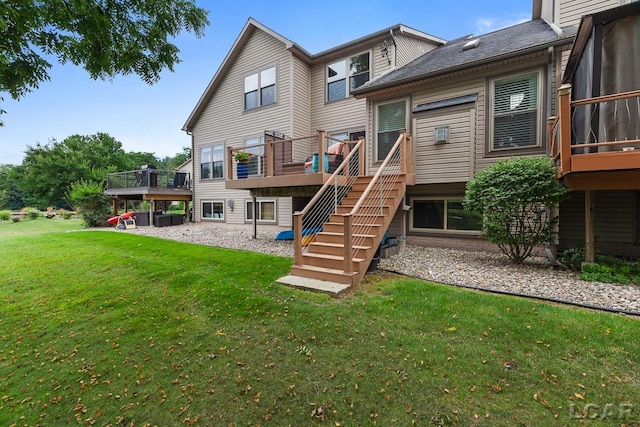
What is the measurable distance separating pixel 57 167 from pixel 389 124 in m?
42.7

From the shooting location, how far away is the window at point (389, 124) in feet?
28.8

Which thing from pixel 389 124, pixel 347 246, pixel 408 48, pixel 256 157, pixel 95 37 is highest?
pixel 408 48

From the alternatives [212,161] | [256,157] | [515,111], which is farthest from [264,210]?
[515,111]

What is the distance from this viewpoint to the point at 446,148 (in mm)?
8000

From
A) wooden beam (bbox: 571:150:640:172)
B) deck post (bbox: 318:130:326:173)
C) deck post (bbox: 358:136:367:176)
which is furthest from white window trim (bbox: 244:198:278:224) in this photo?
wooden beam (bbox: 571:150:640:172)

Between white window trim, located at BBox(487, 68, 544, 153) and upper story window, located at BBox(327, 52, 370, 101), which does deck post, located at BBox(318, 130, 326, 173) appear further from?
upper story window, located at BBox(327, 52, 370, 101)

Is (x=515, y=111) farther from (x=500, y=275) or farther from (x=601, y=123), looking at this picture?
(x=500, y=275)

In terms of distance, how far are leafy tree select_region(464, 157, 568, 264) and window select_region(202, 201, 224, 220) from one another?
12.1m

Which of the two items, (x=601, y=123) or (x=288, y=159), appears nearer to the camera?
(x=601, y=123)

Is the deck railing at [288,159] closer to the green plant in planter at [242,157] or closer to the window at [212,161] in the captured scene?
the green plant in planter at [242,157]

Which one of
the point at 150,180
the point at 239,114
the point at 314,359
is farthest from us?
the point at 150,180

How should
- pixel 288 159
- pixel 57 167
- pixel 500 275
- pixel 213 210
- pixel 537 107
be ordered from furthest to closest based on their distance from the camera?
pixel 57 167
pixel 213 210
pixel 288 159
pixel 537 107
pixel 500 275

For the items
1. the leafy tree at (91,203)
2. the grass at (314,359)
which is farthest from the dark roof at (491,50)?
the leafy tree at (91,203)

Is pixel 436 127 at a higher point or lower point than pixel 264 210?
higher
